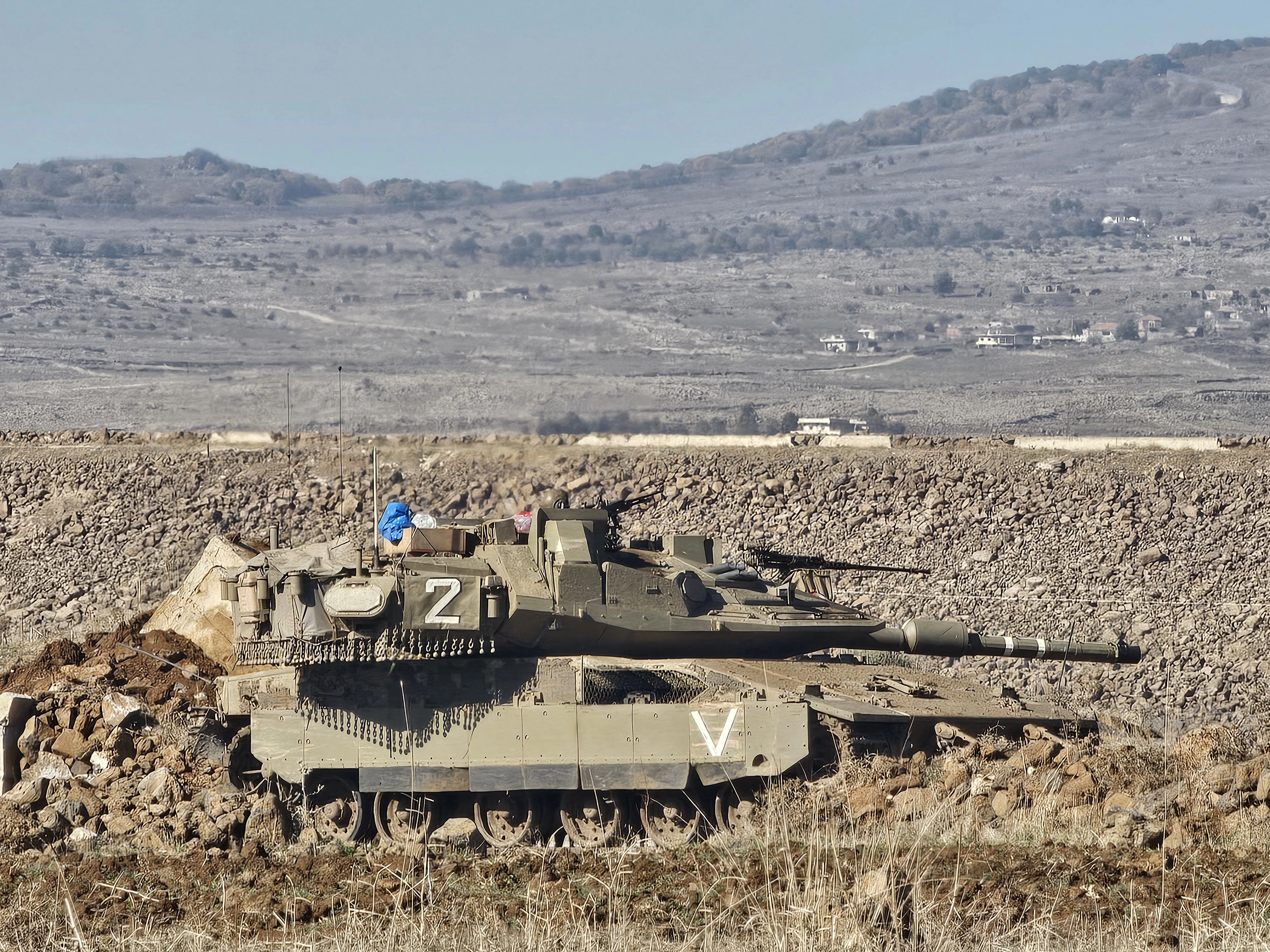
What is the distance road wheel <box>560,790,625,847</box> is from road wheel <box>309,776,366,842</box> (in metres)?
2.09

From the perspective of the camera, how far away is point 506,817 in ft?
58.0

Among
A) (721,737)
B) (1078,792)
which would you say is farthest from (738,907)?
(1078,792)

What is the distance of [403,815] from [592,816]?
6.45 ft

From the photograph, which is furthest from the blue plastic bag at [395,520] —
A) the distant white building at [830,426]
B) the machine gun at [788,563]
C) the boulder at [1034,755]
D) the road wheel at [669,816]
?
the distant white building at [830,426]

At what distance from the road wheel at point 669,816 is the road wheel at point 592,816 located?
286 mm

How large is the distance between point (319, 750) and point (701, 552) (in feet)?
18.2

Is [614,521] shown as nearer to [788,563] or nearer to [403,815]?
[788,563]

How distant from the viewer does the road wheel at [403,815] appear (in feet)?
57.7

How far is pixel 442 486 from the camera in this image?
3569 cm

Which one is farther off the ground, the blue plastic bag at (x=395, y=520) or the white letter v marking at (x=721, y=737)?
the blue plastic bag at (x=395, y=520)

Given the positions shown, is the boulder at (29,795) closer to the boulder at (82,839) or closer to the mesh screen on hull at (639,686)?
the boulder at (82,839)

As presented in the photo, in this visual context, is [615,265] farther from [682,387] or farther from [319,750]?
[319,750]

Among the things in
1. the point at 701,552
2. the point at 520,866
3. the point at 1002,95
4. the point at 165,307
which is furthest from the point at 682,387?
the point at 1002,95

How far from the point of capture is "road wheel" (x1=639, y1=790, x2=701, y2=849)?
17.2m
